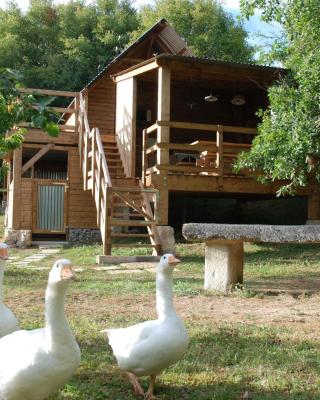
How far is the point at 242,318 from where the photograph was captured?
18.7 feet

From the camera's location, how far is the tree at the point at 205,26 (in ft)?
111

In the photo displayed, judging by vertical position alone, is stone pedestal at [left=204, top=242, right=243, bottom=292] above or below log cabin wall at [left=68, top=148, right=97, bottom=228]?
below

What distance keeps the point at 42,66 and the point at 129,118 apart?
1985 cm

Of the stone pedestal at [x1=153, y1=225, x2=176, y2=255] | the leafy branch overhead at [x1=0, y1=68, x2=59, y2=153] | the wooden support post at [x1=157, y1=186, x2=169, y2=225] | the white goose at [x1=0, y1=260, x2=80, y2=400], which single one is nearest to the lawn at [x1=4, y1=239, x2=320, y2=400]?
the white goose at [x1=0, y1=260, x2=80, y2=400]

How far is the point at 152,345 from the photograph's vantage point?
3.30 meters

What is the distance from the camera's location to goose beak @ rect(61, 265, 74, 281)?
2729 millimetres

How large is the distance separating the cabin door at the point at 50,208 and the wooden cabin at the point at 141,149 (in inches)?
1.1

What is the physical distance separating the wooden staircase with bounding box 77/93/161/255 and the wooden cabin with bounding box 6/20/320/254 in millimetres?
29

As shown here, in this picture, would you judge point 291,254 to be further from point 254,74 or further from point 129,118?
point 129,118

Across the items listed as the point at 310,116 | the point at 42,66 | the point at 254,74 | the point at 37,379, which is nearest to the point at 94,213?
the point at 254,74

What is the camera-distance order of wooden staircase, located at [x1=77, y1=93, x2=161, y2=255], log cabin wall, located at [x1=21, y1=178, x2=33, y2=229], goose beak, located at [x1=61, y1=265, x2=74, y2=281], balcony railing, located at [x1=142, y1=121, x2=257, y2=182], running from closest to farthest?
goose beak, located at [x1=61, y1=265, x2=74, y2=281], wooden staircase, located at [x1=77, y1=93, x2=161, y2=255], balcony railing, located at [x1=142, y1=121, x2=257, y2=182], log cabin wall, located at [x1=21, y1=178, x2=33, y2=229]

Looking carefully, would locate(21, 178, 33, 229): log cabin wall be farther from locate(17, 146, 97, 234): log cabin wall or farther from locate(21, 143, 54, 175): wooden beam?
locate(21, 143, 54, 175): wooden beam

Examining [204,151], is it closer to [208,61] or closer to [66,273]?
[208,61]

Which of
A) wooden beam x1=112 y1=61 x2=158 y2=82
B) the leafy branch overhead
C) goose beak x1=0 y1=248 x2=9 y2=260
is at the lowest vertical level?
goose beak x1=0 y1=248 x2=9 y2=260
